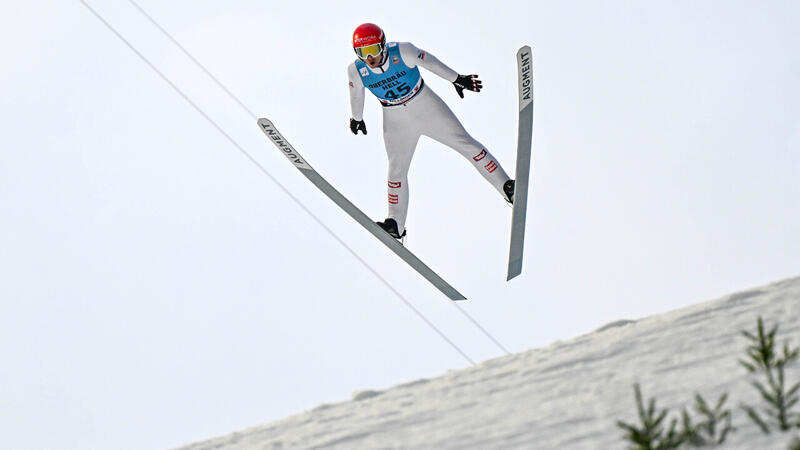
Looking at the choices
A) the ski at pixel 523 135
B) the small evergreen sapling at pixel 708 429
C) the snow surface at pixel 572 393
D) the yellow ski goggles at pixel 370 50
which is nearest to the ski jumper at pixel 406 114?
the yellow ski goggles at pixel 370 50

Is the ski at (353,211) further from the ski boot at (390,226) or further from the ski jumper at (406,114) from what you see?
the ski jumper at (406,114)

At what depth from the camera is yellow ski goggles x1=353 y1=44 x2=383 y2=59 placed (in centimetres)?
817

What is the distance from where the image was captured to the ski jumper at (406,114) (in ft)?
27.6

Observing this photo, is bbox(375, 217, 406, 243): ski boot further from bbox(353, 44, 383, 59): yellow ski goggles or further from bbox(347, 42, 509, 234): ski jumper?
bbox(353, 44, 383, 59): yellow ski goggles

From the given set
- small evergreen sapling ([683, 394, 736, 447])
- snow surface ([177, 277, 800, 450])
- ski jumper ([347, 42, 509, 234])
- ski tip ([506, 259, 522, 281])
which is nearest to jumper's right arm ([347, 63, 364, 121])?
ski jumper ([347, 42, 509, 234])

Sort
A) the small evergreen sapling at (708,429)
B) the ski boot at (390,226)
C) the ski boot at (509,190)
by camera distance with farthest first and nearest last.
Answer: the ski boot at (390,226), the ski boot at (509,190), the small evergreen sapling at (708,429)

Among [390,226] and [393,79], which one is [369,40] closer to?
[393,79]

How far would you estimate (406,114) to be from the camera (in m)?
8.60

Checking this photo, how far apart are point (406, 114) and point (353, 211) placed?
1.03 m

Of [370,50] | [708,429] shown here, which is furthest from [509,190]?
[708,429]

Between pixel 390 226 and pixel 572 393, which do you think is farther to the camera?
pixel 390 226

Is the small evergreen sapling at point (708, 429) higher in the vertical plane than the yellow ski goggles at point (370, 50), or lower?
lower

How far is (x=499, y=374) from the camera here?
5000 millimetres

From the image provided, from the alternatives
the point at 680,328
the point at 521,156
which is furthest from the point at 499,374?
the point at 521,156
